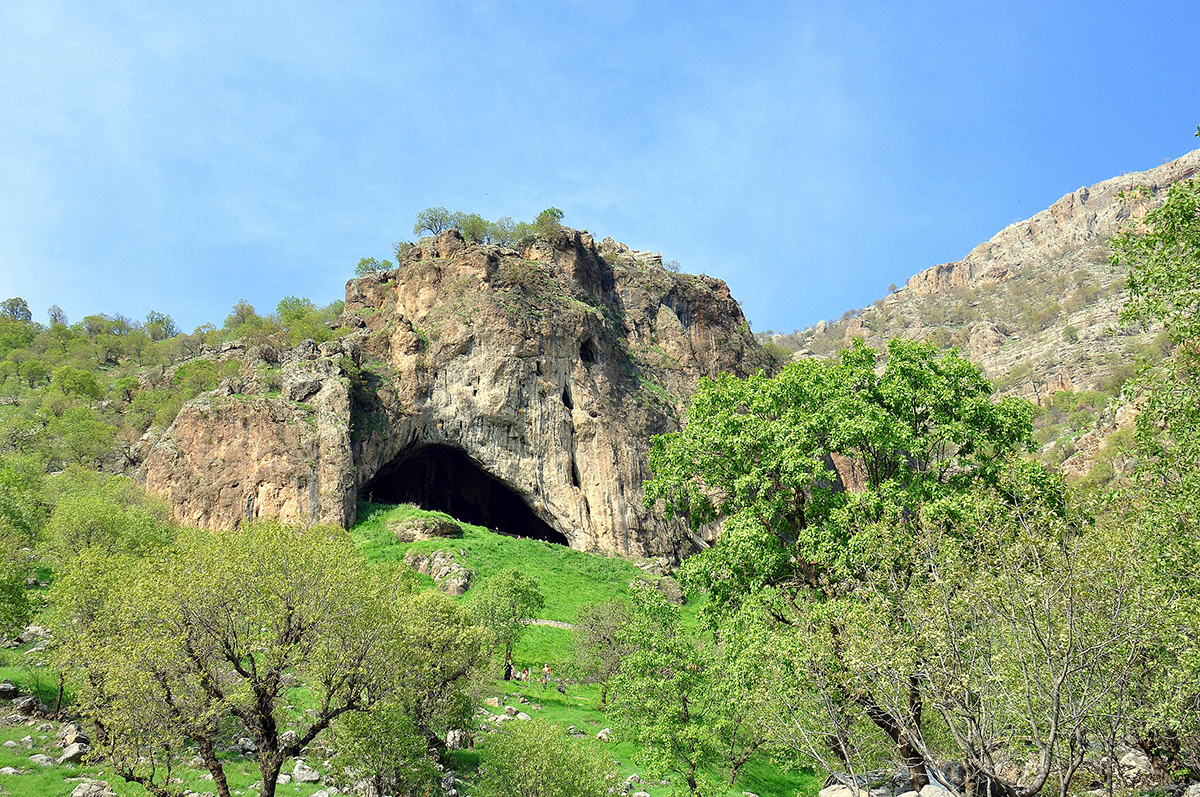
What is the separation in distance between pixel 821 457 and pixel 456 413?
42.3 meters

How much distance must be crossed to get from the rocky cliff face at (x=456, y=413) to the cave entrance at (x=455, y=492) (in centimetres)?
15

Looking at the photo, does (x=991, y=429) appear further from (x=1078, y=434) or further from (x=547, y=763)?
(x=1078, y=434)

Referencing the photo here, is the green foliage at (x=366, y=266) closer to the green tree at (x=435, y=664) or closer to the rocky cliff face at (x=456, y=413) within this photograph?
the rocky cliff face at (x=456, y=413)

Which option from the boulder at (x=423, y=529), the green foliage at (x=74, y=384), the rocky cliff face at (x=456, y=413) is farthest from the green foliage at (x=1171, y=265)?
the green foliage at (x=74, y=384)

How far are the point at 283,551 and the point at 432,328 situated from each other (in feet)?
143

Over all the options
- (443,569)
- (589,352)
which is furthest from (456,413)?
(443,569)

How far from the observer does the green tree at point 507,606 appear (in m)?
31.1

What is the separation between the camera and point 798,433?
16.6 meters

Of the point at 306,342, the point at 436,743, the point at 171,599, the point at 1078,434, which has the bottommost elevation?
the point at 436,743

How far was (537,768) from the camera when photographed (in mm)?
16688

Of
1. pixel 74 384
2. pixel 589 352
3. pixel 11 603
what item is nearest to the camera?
pixel 11 603

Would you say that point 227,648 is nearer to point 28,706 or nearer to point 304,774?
point 304,774

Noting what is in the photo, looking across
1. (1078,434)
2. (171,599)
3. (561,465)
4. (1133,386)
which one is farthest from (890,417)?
(1078,434)

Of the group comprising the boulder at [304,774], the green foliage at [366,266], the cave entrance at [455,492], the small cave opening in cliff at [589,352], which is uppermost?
the green foliage at [366,266]
